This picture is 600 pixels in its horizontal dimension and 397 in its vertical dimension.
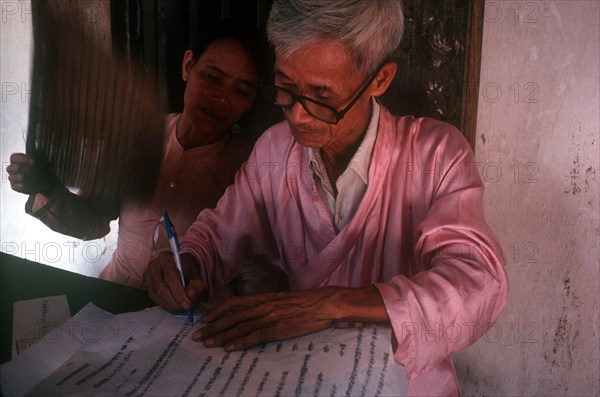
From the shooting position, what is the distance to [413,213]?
41.0 inches

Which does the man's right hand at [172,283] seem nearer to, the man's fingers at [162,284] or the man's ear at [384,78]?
the man's fingers at [162,284]

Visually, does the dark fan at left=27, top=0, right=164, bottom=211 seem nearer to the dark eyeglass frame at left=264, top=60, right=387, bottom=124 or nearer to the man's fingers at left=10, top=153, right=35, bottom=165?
the man's fingers at left=10, top=153, right=35, bottom=165

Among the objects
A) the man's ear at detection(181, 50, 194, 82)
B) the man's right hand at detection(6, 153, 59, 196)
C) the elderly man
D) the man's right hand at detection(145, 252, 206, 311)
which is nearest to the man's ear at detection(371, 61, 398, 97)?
the elderly man

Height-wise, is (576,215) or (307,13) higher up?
(307,13)

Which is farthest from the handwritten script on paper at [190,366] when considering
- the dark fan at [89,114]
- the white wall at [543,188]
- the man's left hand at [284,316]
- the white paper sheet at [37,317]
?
the white wall at [543,188]

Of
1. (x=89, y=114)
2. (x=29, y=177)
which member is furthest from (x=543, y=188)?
(x=29, y=177)

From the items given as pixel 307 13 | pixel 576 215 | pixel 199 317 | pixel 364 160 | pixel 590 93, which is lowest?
pixel 199 317

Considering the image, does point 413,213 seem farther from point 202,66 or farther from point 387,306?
point 202,66

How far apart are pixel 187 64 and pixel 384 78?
15.0 inches

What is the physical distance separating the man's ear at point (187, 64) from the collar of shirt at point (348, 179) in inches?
11.1

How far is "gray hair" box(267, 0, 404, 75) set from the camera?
3.08 ft

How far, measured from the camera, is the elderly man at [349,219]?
876 mm

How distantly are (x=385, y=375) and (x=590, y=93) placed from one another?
72 centimetres

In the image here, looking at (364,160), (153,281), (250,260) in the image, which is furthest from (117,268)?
(364,160)
